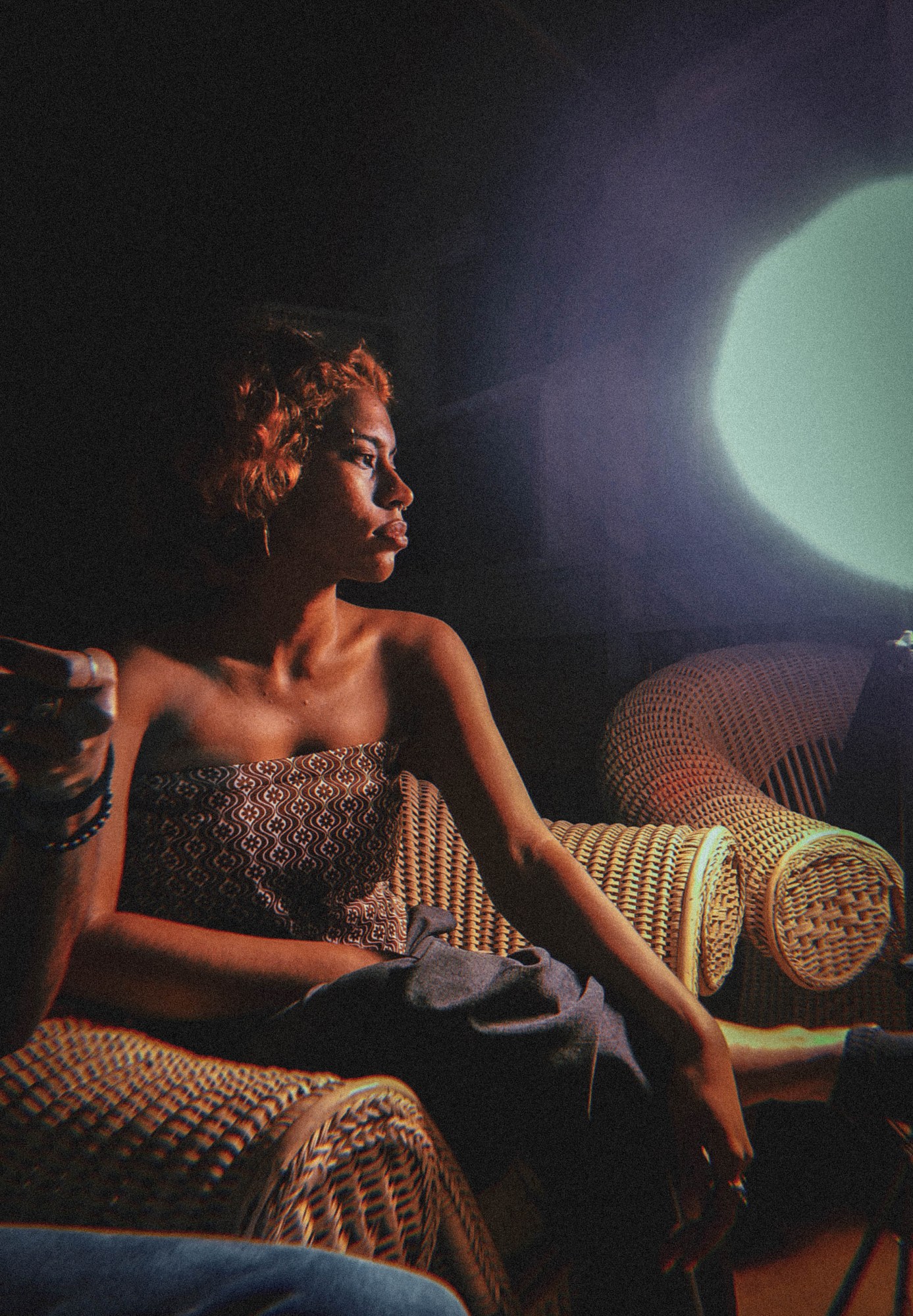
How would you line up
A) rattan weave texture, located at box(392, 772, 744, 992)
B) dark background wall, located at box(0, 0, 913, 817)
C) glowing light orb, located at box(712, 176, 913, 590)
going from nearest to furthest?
rattan weave texture, located at box(392, 772, 744, 992) → glowing light orb, located at box(712, 176, 913, 590) → dark background wall, located at box(0, 0, 913, 817)

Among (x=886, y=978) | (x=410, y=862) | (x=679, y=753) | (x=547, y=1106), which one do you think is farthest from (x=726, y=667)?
(x=547, y=1106)

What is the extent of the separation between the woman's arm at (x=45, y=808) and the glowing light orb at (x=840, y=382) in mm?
1736

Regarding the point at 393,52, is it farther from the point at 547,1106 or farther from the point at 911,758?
the point at 547,1106

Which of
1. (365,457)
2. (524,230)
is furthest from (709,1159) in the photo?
(524,230)

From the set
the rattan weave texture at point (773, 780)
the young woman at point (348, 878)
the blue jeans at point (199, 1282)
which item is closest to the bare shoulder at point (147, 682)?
the young woman at point (348, 878)

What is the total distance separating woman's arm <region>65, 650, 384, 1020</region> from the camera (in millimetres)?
945

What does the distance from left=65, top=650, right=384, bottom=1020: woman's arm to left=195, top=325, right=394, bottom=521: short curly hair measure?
19.8 inches

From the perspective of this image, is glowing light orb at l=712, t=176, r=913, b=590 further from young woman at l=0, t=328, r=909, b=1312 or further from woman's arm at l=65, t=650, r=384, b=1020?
woman's arm at l=65, t=650, r=384, b=1020

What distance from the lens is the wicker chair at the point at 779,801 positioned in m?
1.40

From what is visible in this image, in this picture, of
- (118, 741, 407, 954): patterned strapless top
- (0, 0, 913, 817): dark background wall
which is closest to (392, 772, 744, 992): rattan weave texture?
(118, 741, 407, 954): patterned strapless top

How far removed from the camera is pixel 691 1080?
0.94 meters

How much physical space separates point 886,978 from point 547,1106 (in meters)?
1.22

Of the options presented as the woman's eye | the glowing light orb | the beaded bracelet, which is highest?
the glowing light orb

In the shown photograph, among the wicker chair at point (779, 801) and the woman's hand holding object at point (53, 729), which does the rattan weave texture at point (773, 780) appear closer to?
the wicker chair at point (779, 801)
